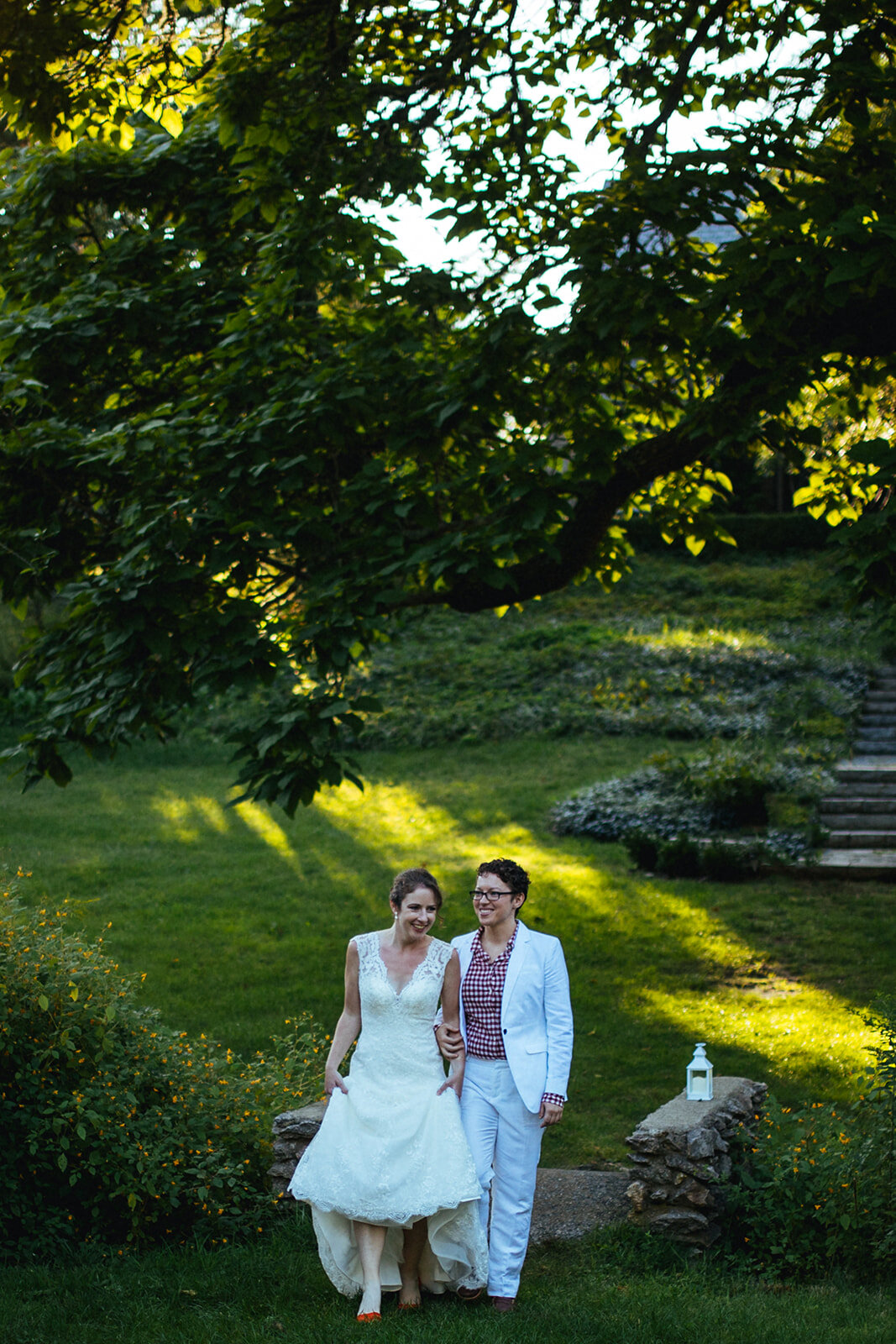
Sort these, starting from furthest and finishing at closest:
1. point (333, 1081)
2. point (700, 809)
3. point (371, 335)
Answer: point (700, 809) < point (371, 335) < point (333, 1081)

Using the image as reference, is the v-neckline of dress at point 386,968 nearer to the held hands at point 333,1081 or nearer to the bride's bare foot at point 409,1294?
the held hands at point 333,1081

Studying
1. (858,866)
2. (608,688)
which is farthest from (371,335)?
(608,688)

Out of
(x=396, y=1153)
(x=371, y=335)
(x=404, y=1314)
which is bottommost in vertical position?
(x=404, y=1314)

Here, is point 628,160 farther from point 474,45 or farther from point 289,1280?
point 289,1280

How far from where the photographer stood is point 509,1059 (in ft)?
15.7

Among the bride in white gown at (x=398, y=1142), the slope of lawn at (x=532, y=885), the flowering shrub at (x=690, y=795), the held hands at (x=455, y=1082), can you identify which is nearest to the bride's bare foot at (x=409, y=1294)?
the bride in white gown at (x=398, y=1142)

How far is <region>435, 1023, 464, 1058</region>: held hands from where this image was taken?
4.82 m

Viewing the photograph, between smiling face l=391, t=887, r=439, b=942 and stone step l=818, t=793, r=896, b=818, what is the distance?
34.9ft

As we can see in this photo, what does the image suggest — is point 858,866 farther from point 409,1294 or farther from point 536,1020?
point 409,1294

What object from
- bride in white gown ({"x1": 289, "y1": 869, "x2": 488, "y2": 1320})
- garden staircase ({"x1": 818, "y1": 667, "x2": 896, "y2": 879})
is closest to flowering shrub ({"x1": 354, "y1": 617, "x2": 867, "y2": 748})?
garden staircase ({"x1": 818, "y1": 667, "x2": 896, "y2": 879})

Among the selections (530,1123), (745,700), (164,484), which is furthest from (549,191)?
(745,700)

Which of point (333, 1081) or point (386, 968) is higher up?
point (386, 968)

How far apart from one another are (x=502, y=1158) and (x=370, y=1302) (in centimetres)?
70

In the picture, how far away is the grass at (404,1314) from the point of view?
421 cm
